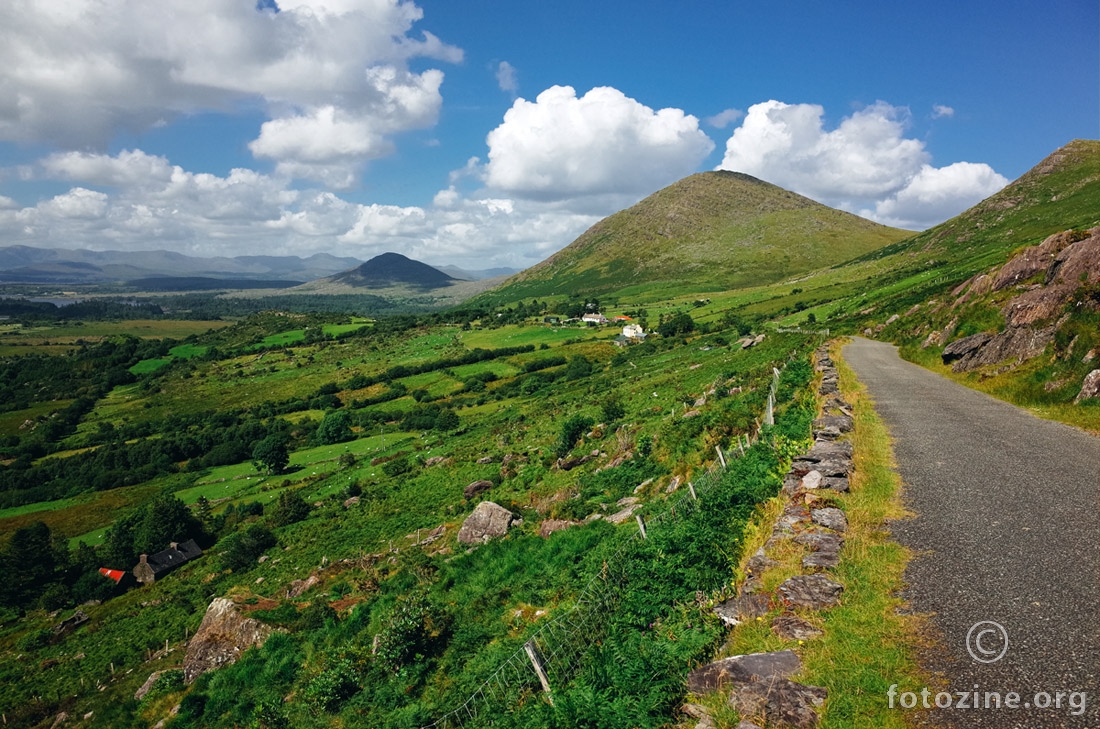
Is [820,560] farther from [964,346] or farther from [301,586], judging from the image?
[301,586]

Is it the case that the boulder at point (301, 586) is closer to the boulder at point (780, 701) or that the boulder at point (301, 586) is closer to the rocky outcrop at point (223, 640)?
the rocky outcrop at point (223, 640)

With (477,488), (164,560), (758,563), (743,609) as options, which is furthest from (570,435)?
(164,560)

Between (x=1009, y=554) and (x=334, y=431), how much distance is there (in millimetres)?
101343

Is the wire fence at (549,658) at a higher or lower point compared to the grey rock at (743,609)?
lower

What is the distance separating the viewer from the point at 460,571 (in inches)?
827

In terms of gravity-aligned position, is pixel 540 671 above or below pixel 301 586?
above

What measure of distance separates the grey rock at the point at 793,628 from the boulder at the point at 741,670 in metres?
0.45

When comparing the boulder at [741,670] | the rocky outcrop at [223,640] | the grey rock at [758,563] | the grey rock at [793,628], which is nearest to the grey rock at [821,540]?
the grey rock at [758,563]

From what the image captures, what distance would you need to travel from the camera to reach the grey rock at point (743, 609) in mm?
9297

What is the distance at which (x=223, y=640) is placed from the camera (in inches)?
956

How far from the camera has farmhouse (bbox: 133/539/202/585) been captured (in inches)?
2173

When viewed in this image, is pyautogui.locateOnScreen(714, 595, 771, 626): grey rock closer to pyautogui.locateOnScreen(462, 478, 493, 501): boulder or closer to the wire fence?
the wire fence

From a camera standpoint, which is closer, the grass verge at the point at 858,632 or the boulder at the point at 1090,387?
the grass verge at the point at 858,632

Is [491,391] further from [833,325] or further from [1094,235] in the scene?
[1094,235]
